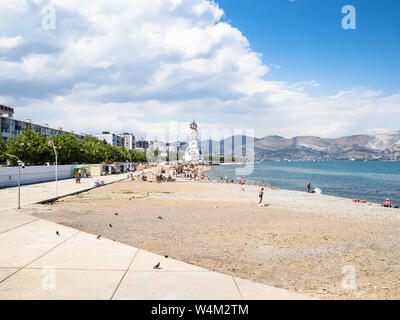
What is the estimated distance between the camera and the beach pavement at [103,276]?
6.15 m

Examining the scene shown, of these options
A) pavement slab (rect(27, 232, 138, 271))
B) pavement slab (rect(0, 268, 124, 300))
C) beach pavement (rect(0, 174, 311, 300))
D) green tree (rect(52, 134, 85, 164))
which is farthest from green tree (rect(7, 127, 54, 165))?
pavement slab (rect(0, 268, 124, 300))

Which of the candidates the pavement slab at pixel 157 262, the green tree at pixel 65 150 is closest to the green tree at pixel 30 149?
the green tree at pixel 65 150

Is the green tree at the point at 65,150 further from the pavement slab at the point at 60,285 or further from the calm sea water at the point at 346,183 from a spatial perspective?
the pavement slab at the point at 60,285

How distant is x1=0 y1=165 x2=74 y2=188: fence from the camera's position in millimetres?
32219

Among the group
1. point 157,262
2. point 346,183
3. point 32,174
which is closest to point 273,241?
point 157,262

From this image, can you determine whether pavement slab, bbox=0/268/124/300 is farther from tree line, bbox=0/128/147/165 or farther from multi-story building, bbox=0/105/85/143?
multi-story building, bbox=0/105/85/143

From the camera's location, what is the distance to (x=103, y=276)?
23.4 ft

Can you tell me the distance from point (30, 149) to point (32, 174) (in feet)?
48.7

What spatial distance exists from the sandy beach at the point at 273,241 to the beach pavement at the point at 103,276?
3.45 ft

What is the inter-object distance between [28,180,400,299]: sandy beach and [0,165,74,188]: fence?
1774cm

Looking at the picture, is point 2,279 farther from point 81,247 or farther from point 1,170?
point 1,170
